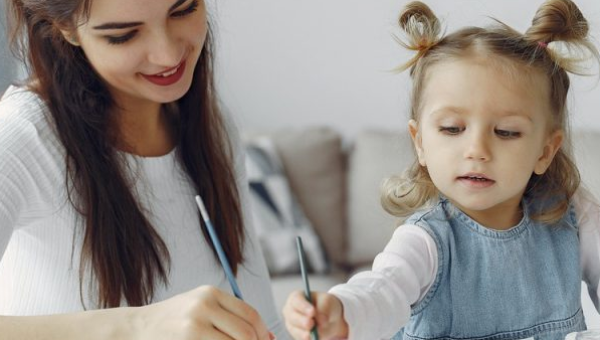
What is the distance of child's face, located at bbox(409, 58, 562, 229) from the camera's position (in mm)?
807

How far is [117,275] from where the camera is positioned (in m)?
1.12

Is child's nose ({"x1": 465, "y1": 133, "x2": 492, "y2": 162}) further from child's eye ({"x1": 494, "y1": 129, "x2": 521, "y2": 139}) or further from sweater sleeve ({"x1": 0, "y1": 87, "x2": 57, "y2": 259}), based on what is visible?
sweater sleeve ({"x1": 0, "y1": 87, "x2": 57, "y2": 259})

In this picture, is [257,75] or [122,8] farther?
[257,75]

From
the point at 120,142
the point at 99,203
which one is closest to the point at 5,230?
the point at 99,203

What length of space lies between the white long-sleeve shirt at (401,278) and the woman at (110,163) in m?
0.26

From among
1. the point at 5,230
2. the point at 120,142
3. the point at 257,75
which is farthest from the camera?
the point at 257,75

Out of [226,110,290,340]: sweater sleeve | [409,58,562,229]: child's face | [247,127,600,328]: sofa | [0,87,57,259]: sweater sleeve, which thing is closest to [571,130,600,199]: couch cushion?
[409,58,562,229]: child's face

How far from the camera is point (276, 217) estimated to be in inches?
104

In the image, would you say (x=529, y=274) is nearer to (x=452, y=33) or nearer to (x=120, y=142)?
(x=452, y=33)

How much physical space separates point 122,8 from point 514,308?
20.9 inches

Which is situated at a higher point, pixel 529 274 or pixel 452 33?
pixel 452 33

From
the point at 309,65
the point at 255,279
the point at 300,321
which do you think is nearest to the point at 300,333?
the point at 300,321

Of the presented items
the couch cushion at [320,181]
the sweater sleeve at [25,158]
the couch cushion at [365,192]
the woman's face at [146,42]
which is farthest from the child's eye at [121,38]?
the couch cushion at [320,181]

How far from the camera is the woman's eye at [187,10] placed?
1.09 m
